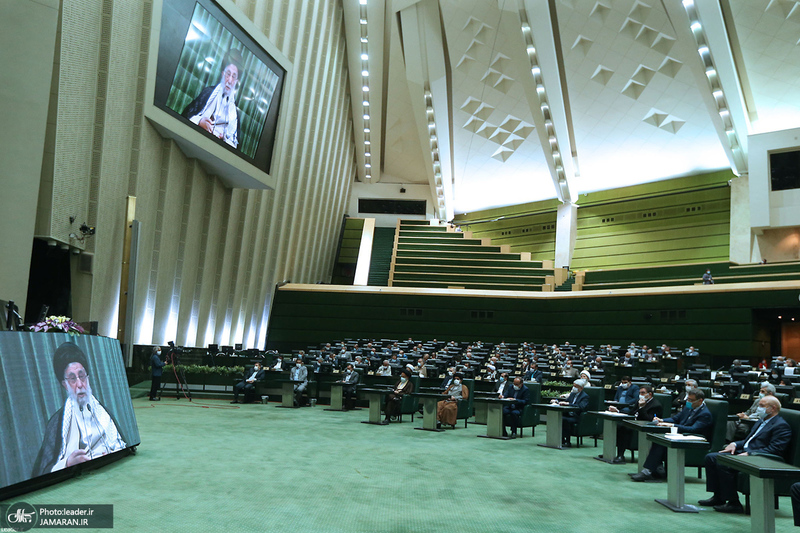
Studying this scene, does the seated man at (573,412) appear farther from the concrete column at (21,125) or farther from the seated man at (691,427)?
the concrete column at (21,125)

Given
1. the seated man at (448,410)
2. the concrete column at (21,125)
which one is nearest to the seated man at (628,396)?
the seated man at (448,410)

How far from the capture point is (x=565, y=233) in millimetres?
25906

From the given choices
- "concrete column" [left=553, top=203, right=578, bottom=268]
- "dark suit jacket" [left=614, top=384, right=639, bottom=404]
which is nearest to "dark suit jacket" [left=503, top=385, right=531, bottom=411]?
"dark suit jacket" [left=614, top=384, right=639, bottom=404]

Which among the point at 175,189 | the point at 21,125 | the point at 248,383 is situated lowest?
the point at 248,383

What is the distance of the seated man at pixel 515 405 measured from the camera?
8.55 metres

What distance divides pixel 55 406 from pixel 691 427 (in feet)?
17.9

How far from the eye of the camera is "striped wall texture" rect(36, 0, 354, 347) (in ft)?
33.1

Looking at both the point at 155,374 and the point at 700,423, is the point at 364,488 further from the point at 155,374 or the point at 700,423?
the point at 155,374

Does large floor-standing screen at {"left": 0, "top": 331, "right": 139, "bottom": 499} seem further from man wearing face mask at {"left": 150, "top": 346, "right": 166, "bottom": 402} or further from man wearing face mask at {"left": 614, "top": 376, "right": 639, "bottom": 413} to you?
man wearing face mask at {"left": 150, "top": 346, "right": 166, "bottom": 402}

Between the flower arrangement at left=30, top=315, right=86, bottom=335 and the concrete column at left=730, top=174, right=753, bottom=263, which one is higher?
the concrete column at left=730, top=174, right=753, bottom=263

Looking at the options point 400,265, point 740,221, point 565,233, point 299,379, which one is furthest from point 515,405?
point 565,233

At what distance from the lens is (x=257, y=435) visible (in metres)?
A: 7.33

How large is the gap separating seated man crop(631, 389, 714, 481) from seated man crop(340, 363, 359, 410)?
6902 mm

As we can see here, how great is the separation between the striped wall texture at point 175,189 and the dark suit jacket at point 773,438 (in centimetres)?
1015
